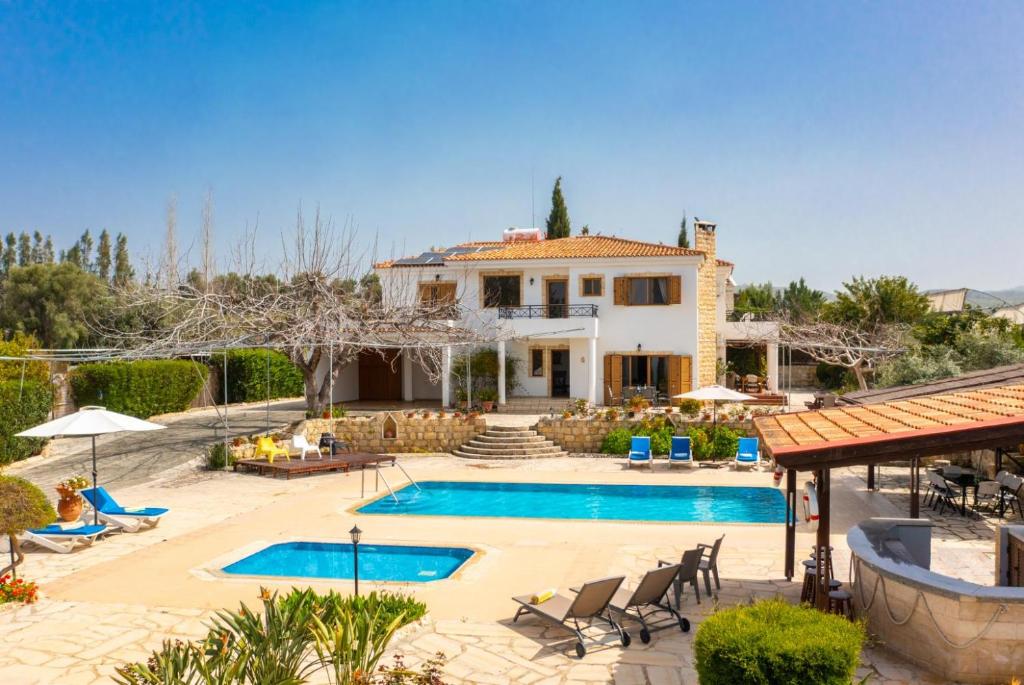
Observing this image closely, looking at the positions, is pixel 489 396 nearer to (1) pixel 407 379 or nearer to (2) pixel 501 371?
(2) pixel 501 371

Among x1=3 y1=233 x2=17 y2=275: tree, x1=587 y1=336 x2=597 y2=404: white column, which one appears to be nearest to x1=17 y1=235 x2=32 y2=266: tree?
x1=3 y1=233 x2=17 y2=275: tree

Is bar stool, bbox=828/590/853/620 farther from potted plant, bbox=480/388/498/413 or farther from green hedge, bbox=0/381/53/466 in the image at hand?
potted plant, bbox=480/388/498/413

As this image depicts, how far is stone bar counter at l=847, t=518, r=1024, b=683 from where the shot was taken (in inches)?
283

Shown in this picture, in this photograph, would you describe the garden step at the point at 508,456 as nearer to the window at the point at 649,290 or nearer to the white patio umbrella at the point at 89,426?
the window at the point at 649,290

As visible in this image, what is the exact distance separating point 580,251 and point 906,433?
24472 mm

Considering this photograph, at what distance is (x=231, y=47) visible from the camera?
2027cm

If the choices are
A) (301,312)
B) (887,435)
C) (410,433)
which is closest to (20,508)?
(301,312)

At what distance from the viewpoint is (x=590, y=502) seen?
18422 mm

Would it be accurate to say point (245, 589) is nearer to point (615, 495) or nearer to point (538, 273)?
point (615, 495)

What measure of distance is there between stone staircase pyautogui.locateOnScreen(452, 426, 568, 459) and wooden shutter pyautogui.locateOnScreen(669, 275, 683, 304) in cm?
898

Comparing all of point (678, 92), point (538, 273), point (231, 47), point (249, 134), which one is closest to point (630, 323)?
point (538, 273)

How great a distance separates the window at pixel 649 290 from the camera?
30500 millimetres

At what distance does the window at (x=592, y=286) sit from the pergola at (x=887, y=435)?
2049cm

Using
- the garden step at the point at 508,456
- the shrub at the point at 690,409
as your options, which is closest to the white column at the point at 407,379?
the garden step at the point at 508,456
